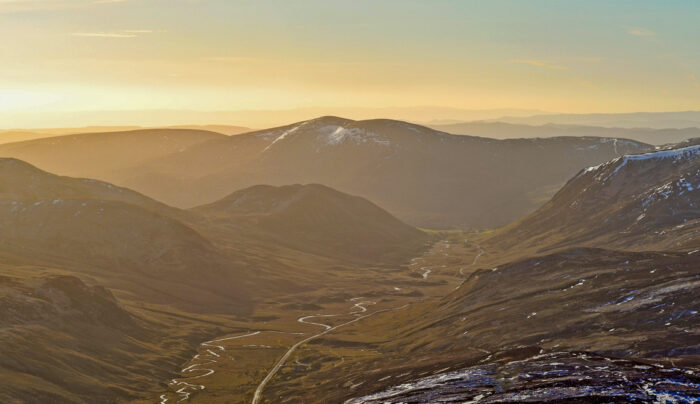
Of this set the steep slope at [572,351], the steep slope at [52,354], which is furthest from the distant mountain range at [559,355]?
the steep slope at [52,354]

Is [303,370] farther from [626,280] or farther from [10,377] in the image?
[626,280]

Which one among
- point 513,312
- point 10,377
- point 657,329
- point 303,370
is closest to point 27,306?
point 10,377

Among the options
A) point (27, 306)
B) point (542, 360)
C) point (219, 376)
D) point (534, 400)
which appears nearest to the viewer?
point (534, 400)

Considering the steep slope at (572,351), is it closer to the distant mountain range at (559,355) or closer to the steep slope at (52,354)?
the distant mountain range at (559,355)

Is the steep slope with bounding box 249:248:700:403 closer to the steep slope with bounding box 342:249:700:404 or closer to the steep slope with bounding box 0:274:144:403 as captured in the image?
the steep slope with bounding box 342:249:700:404

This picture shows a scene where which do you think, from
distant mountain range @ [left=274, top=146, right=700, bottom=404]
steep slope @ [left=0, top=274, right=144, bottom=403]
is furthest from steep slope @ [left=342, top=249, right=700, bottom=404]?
steep slope @ [left=0, top=274, right=144, bottom=403]

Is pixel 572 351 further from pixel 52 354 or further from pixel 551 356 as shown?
pixel 52 354

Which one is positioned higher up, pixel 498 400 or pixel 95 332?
pixel 498 400

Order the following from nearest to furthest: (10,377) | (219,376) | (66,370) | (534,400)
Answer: (534,400) < (10,377) < (66,370) < (219,376)

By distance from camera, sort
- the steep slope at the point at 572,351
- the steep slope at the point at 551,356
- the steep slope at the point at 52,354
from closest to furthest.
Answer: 1. the steep slope at the point at 572,351
2. the steep slope at the point at 551,356
3. the steep slope at the point at 52,354

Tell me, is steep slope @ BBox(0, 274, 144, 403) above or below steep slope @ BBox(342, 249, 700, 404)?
below

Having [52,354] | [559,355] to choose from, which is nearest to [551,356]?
[559,355]
